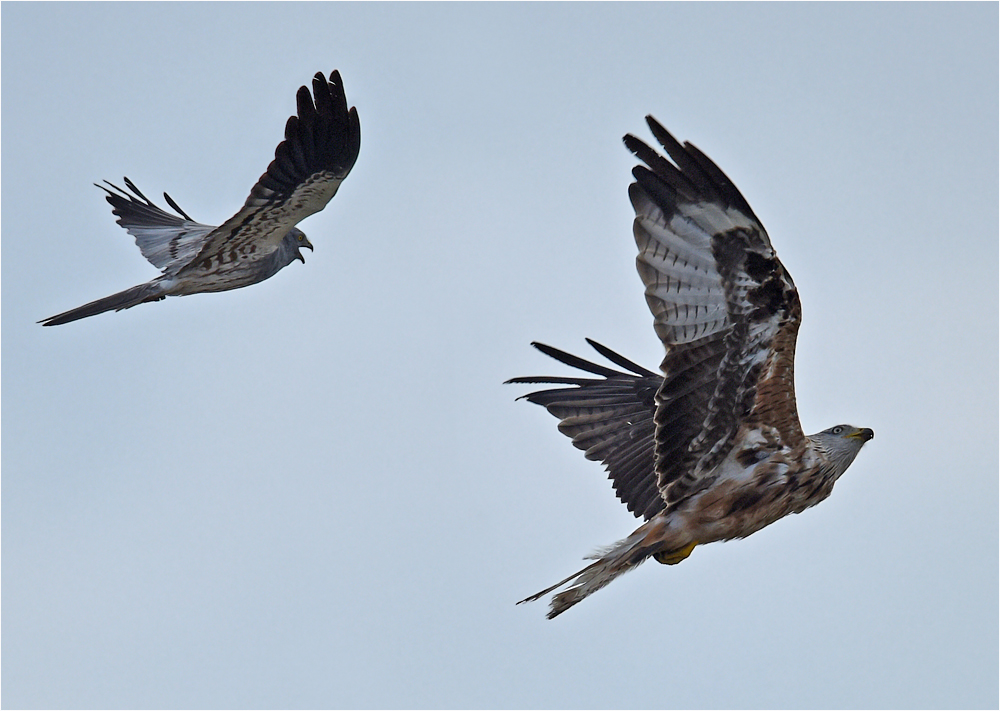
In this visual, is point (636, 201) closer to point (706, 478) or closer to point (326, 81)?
point (706, 478)

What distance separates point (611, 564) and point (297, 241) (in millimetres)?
6849

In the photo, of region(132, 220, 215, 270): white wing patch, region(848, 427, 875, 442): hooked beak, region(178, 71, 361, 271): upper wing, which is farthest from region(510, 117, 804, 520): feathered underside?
region(132, 220, 215, 270): white wing patch

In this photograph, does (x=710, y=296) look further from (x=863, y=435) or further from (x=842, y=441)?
(x=863, y=435)

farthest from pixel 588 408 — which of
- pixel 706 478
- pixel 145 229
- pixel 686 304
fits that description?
pixel 145 229

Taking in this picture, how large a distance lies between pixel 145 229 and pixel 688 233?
8389mm

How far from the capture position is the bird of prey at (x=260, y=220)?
35.0ft

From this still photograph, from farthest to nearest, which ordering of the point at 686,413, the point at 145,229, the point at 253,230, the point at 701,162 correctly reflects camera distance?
the point at 145,229
the point at 253,230
the point at 686,413
the point at 701,162

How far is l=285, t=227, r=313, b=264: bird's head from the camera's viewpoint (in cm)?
1352

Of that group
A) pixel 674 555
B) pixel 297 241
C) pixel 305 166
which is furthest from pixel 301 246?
pixel 674 555

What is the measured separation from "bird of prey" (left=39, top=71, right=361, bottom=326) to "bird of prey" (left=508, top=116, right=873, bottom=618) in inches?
165

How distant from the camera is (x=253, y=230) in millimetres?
11844

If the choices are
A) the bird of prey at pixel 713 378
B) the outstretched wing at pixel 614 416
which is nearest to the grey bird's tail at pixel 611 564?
the bird of prey at pixel 713 378

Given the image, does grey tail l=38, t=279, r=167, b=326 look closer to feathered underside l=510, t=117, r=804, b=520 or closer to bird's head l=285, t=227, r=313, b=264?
bird's head l=285, t=227, r=313, b=264

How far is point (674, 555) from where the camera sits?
27.3 ft
